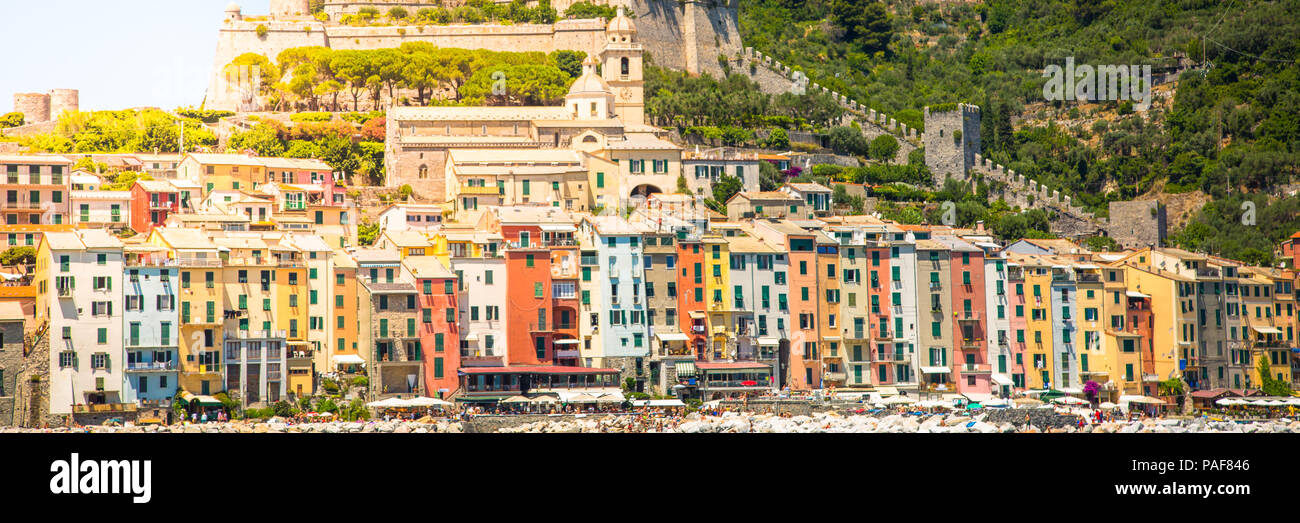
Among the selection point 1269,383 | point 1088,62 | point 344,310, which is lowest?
point 1269,383

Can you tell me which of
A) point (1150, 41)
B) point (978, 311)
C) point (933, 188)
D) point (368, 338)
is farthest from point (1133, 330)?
point (1150, 41)

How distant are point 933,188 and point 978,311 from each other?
72.6 ft

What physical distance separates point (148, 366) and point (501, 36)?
46.3 m

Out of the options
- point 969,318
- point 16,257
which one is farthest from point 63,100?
point 969,318

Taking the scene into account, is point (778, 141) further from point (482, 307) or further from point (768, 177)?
point (482, 307)

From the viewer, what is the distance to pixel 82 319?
59.8 metres

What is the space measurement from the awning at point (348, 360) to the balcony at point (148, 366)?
17.6 feet

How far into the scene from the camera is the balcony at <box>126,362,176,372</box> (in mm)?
60344

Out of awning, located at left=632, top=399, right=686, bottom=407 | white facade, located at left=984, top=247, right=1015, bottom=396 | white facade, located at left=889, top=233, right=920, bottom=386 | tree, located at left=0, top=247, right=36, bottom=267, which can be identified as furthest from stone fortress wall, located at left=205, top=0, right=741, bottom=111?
awning, located at left=632, top=399, right=686, bottom=407

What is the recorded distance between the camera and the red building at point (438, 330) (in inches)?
2501

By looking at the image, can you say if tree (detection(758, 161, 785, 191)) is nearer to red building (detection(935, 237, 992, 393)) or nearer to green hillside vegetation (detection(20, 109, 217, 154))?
red building (detection(935, 237, 992, 393))

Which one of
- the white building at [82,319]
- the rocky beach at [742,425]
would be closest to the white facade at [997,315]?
the rocky beach at [742,425]

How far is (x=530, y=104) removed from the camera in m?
96.2
